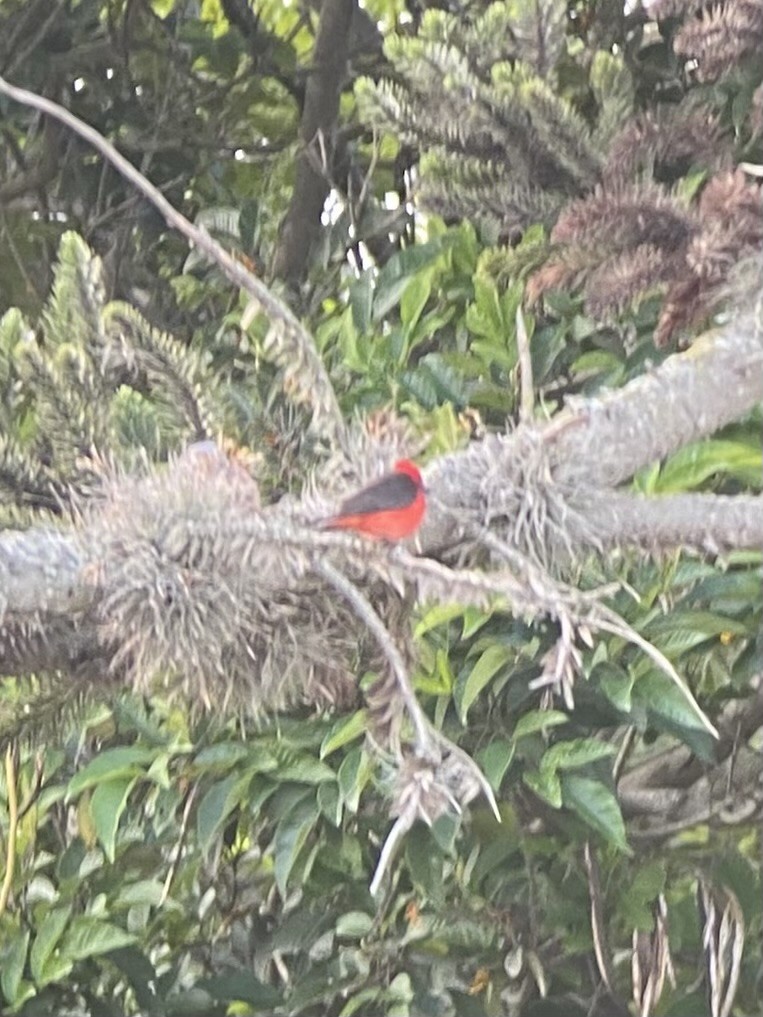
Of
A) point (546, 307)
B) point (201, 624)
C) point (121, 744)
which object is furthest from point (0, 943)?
point (546, 307)

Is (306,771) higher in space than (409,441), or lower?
lower

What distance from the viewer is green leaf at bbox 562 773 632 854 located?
381mm

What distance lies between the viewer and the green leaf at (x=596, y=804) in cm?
38

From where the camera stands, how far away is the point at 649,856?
0.45m

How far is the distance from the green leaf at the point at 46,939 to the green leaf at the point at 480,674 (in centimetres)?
21

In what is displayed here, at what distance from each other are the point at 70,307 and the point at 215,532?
0.36 ft

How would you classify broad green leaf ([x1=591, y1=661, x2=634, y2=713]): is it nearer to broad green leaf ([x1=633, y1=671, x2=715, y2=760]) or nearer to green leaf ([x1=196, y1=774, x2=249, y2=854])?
broad green leaf ([x1=633, y1=671, x2=715, y2=760])

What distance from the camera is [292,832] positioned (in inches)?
15.8

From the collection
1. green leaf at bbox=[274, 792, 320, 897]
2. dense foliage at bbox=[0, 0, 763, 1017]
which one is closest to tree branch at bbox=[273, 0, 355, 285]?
dense foliage at bbox=[0, 0, 763, 1017]

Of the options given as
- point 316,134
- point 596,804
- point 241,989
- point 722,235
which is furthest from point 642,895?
point 316,134

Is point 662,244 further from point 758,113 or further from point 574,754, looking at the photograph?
point 574,754

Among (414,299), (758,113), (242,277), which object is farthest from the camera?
(414,299)

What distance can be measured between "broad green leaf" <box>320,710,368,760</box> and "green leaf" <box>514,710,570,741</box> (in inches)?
2.5

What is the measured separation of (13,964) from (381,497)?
0.32 metres
